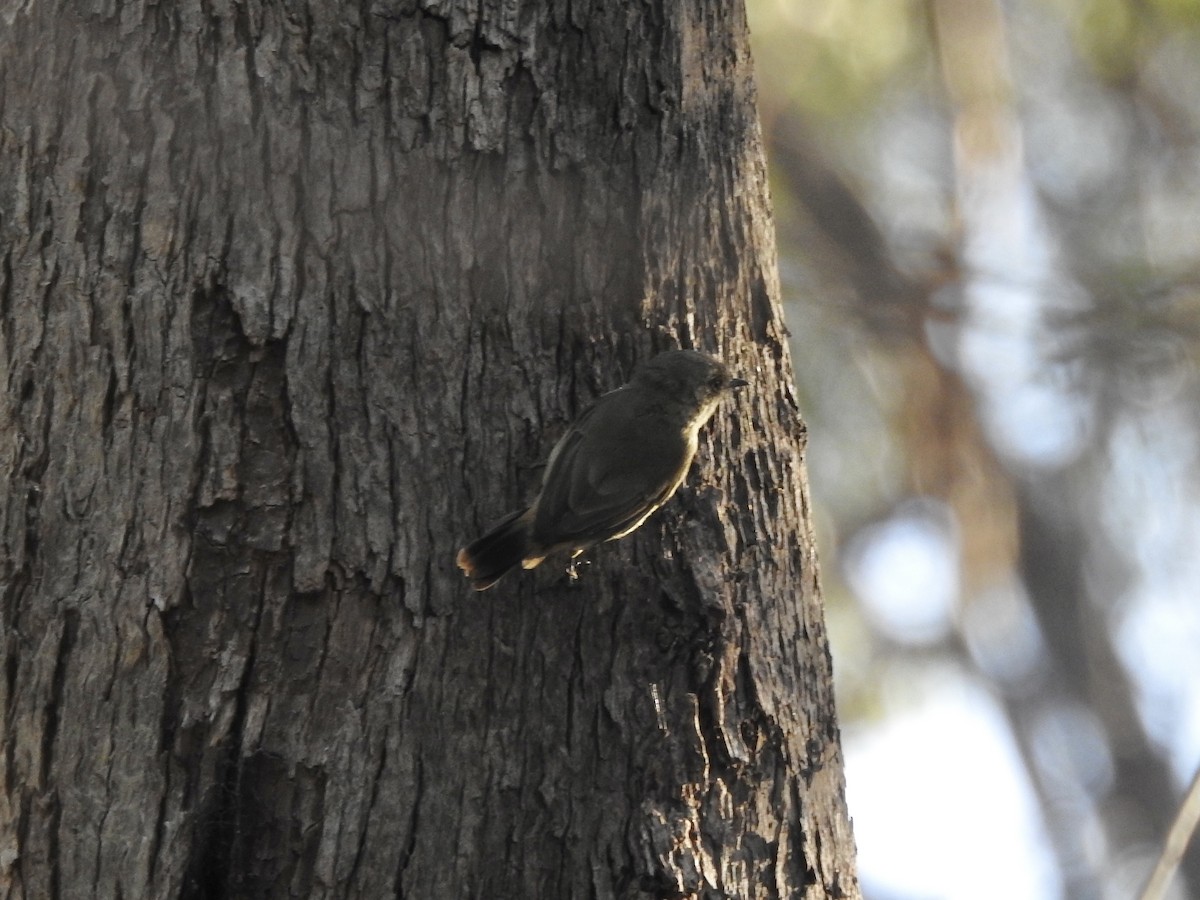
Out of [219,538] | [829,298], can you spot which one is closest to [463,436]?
[219,538]

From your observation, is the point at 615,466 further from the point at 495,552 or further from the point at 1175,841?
the point at 1175,841

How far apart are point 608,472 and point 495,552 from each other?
66 cm

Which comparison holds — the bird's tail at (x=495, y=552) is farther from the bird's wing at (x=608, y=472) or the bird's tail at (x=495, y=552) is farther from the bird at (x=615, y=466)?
the bird's wing at (x=608, y=472)

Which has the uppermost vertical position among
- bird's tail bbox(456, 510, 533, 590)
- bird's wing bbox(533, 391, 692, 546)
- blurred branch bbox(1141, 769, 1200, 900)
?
bird's wing bbox(533, 391, 692, 546)

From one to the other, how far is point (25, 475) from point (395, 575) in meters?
0.80

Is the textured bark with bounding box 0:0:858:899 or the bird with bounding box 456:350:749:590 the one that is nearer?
the textured bark with bounding box 0:0:858:899

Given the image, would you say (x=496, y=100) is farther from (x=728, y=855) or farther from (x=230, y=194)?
(x=728, y=855)

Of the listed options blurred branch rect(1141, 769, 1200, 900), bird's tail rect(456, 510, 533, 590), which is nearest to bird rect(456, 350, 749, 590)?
bird's tail rect(456, 510, 533, 590)

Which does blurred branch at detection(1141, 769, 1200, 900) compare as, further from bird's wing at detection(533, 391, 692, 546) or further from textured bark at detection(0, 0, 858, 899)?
bird's wing at detection(533, 391, 692, 546)

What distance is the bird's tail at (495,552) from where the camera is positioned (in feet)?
9.48

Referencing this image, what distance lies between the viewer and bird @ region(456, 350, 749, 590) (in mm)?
2934

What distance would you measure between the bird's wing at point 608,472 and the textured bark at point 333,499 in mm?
90

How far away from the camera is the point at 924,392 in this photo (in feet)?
35.2

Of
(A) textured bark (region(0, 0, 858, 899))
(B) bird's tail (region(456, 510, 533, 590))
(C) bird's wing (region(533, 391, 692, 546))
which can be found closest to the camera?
(A) textured bark (region(0, 0, 858, 899))
